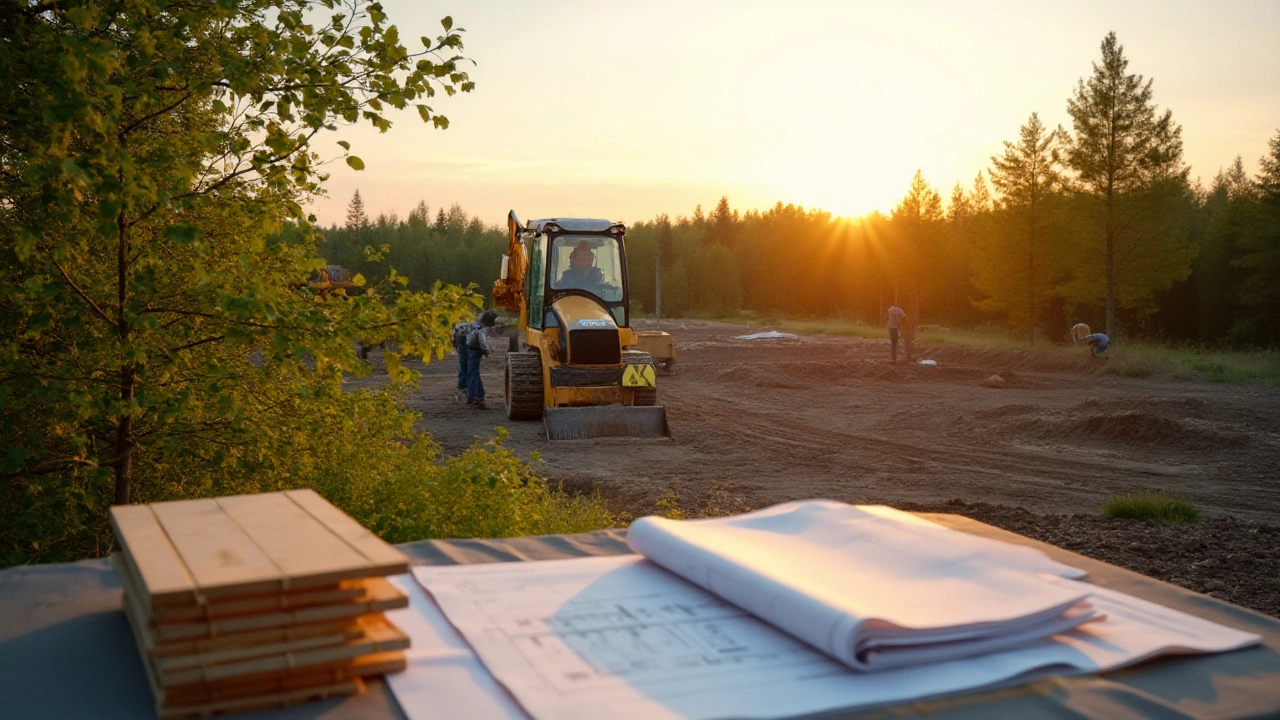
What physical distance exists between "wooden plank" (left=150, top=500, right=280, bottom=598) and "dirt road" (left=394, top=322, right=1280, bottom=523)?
259 inches

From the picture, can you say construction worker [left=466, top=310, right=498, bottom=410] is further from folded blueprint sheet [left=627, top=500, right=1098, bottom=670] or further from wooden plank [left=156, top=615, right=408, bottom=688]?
wooden plank [left=156, top=615, right=408, bottom=688]

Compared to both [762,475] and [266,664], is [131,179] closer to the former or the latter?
[266,664]

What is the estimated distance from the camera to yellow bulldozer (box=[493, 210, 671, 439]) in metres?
13.2

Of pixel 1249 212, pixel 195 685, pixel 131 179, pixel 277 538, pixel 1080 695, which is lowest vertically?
pixel 1080 695

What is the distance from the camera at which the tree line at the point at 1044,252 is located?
30094 millimetres

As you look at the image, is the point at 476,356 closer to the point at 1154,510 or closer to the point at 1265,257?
the point at 1154,510

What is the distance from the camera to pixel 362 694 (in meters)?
1.63

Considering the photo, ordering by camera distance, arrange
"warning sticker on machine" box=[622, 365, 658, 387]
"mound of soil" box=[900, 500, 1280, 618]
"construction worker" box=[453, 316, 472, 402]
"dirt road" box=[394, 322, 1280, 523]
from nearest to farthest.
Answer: "mound of soil" box=[900, 500, 1280, 618], "dirt road" box=[394, 322, 1280, 523], "warning sticker on machine" box=[622, 365, 658, 387], "construction worker" box=[453, 316, 472, 402]

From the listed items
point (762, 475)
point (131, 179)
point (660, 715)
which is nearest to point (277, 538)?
point (660, 715)

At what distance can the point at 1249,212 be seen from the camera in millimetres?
39219

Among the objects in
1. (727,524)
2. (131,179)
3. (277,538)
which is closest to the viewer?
(277,538)

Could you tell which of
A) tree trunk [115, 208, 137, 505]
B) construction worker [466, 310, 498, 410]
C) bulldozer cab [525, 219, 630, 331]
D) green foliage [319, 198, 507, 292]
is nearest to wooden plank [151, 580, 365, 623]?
tree trunk [115, 208, 137, 505]

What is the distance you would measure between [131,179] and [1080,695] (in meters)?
3.46

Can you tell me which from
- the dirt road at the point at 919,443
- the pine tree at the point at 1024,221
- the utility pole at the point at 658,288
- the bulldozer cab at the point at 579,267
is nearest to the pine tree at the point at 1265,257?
the pine tree at the point at 1024,221
